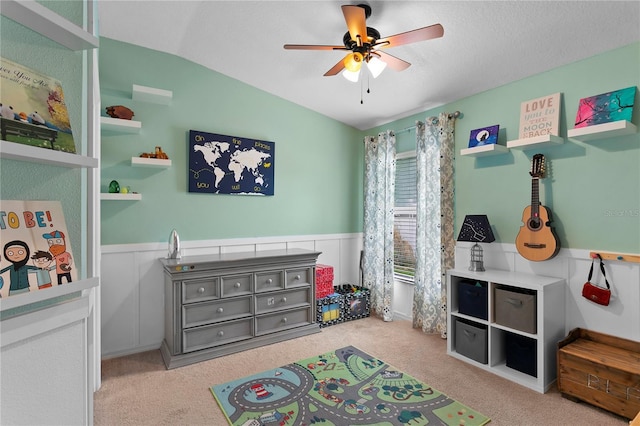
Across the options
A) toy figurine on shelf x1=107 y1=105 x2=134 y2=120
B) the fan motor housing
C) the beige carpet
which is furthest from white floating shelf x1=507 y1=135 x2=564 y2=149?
toy figurine on shelf x1=107 y1=105 x2=134 y2=120

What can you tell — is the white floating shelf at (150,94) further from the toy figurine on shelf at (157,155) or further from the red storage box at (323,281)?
the red storage box at (323,281)

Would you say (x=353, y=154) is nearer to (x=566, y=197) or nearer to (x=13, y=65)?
(x=566, y=197)

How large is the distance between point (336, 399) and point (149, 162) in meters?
2.57

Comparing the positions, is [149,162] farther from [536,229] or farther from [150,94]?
[536,229]

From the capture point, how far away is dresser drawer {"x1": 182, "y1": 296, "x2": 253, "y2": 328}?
2.94 meters

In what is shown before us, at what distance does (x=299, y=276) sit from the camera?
358 cm

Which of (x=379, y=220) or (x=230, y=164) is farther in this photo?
(x=379, y=220)

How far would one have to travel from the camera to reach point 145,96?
10.0 feet

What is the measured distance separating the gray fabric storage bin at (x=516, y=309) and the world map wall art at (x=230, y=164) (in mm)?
2603

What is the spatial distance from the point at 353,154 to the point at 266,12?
2.45 meters

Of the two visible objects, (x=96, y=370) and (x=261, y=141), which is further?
(x=261, y=141)

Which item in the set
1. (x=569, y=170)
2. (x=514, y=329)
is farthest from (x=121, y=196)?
(x=569, y=170)

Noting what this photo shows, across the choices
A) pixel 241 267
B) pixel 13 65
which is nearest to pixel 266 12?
pixel 13 65

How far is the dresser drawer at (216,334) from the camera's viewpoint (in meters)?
2.93
